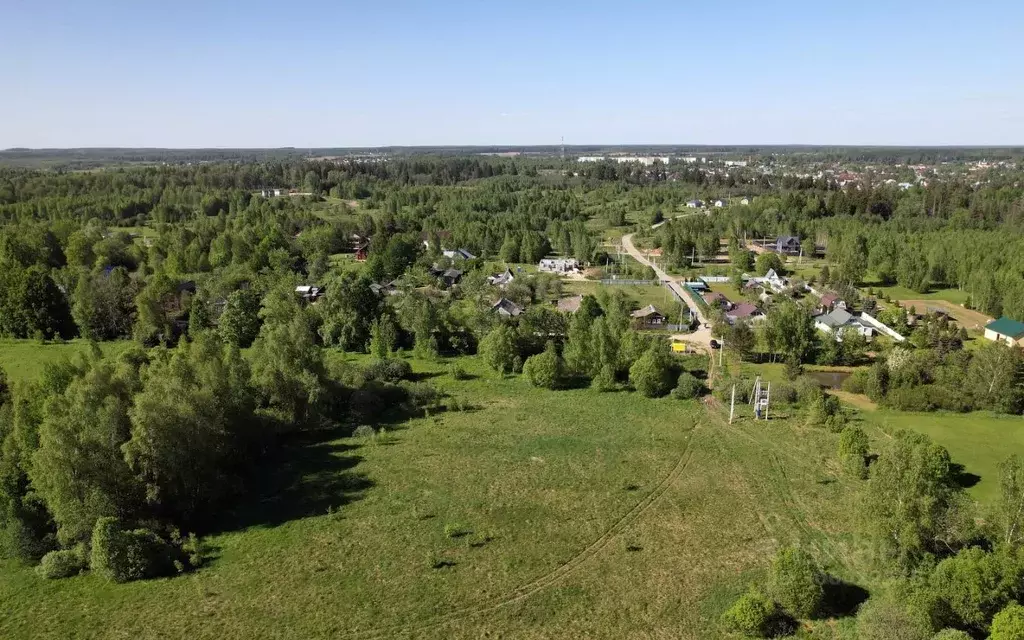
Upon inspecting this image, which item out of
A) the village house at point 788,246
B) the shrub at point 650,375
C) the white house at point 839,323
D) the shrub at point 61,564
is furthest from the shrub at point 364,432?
the village house at point 788,246

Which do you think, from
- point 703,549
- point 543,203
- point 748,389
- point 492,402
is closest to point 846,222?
point 543,203

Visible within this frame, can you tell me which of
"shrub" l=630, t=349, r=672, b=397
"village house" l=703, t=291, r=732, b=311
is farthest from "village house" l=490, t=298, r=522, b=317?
"village house" l=703, t=291, r=732, b=311

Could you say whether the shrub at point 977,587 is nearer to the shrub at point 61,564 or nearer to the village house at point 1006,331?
the shrub at point 61,564

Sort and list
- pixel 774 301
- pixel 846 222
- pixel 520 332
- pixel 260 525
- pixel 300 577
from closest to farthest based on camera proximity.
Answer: pixel 300 577 → pixel 260 525 → pixel 520 332 → pixel 774 301 → pixel 846 222

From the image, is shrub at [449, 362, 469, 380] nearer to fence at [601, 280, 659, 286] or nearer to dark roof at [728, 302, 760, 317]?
dark roof at [728, 302, 760, 317]

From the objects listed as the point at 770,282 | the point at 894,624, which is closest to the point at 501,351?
the point at 894,624

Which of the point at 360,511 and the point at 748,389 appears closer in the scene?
the point at 360,511

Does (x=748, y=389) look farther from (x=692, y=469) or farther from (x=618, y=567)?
(x=618, y=567)
